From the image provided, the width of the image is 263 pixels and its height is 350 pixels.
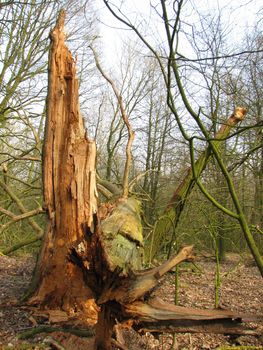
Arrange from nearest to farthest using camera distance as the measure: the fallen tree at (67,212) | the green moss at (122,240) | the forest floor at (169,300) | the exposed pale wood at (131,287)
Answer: the exposed pale wood at (131,287) → the green moss at (122,240) → the forest floor at (169,300) → the fallen tree at (67,212)

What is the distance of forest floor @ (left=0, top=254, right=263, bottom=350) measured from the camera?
325 centimetres

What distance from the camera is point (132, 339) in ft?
11.4

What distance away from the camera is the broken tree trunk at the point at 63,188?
3.58 m

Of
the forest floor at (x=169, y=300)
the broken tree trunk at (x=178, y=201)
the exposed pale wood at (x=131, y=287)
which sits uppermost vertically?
the broken tree trunk at (x=178, y=201)

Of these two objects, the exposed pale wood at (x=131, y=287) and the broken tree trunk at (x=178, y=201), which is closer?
the exposed pale wood at (x=131, y=287)

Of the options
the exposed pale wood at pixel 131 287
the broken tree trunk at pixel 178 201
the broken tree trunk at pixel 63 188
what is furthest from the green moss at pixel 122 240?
the broken tree trunk at pixel 178 201

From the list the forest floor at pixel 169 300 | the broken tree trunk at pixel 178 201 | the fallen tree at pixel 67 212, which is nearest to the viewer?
the forest floor at pixel 169 300

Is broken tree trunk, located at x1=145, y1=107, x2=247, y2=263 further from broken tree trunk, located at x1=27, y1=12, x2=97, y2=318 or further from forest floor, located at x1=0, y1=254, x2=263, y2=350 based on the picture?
broken tree trunk, located at x1=27, y1=12, x2=97, y2=318

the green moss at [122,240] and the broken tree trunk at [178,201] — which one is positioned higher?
the broken tree trunk at [178,201]

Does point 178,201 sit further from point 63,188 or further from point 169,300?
point 63,188

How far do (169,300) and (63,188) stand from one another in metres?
2.38

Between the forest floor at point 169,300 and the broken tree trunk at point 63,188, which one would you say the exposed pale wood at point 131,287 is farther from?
the broken tree trunk at point 63,188

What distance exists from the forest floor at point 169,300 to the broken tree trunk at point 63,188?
36 centimetres

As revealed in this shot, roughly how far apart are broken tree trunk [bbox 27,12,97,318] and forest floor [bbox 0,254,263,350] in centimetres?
36
